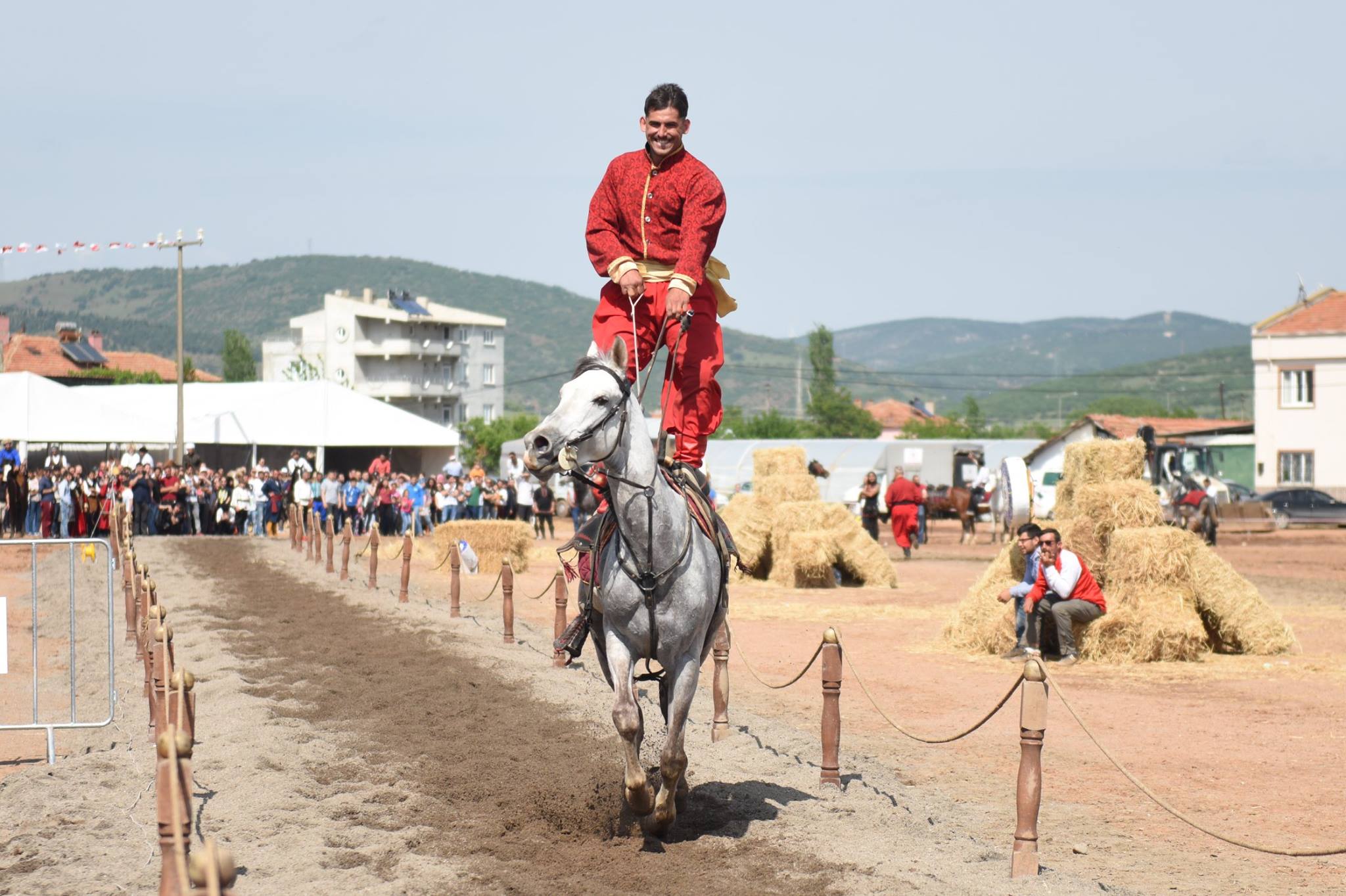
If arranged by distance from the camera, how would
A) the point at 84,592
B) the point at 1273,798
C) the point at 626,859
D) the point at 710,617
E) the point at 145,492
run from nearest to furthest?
the point at 626,859 < the point at 710,617 < the point at 1273,798 < the point at 84,592 < the point at 145,492

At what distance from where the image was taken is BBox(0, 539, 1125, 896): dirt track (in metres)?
7.26

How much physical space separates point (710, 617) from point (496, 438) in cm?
9308

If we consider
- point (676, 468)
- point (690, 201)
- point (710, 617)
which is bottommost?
point (710, 617)

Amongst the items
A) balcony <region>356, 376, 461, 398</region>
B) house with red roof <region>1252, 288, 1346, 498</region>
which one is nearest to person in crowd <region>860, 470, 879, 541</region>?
house with red roof <region>1252, 288, 1346, 498</region>

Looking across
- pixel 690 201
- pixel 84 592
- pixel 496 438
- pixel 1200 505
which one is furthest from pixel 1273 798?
pixel 496 438

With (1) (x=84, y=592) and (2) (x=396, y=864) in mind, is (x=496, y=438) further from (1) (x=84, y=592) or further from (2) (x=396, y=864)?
(2) (x=396, y=864)

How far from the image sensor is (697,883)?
7.09 meters

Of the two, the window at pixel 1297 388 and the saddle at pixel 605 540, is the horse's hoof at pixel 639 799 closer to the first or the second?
the saddle at pixel 605 540

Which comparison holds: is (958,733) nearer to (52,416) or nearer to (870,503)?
(870,503)

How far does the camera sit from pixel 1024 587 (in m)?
16.4

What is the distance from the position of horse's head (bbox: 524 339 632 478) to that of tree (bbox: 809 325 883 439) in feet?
476

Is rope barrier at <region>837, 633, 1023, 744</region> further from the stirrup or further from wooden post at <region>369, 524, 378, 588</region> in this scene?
wooden post at <region>369, 524, 378, 588</region>

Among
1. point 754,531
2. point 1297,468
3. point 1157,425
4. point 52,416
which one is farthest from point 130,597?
point 1157,425

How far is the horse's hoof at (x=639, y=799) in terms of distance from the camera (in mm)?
7609
